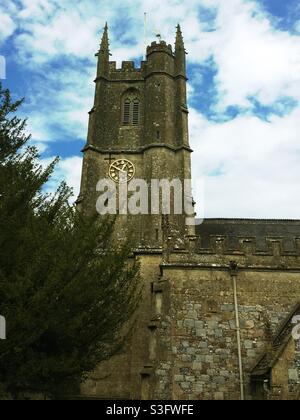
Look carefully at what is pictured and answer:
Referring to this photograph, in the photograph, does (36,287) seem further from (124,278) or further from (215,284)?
(215,284)

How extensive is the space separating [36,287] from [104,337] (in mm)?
2451

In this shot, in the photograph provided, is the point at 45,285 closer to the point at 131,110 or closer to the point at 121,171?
the point at 121,171

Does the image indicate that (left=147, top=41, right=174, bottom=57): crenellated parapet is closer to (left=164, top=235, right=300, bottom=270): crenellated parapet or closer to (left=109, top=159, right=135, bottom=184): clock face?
(left=109, top=159, right=135, bottom=184): clock face

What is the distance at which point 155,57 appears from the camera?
2889 centimetres

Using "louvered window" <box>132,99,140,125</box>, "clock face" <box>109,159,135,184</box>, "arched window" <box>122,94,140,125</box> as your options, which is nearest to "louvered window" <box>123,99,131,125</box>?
"arched window" <box>122,94,140,125</box>

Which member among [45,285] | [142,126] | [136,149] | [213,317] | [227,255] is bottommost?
[45,285]

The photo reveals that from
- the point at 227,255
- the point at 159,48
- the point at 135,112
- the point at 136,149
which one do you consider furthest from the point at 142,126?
the point at 227,255

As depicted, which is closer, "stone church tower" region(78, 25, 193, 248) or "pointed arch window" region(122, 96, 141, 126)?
"stone church tower" region(78, 25, 193, 248)

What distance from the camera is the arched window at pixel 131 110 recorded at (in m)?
27.6

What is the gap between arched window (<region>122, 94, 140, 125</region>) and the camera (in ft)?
90.6

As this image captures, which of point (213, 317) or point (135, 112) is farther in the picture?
point (135, 112)

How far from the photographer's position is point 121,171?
25484mm

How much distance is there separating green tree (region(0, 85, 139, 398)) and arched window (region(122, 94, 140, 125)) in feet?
57.2

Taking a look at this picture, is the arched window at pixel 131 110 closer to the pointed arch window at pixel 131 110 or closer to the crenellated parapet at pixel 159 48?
the pointed arch window at pixel 131 110
